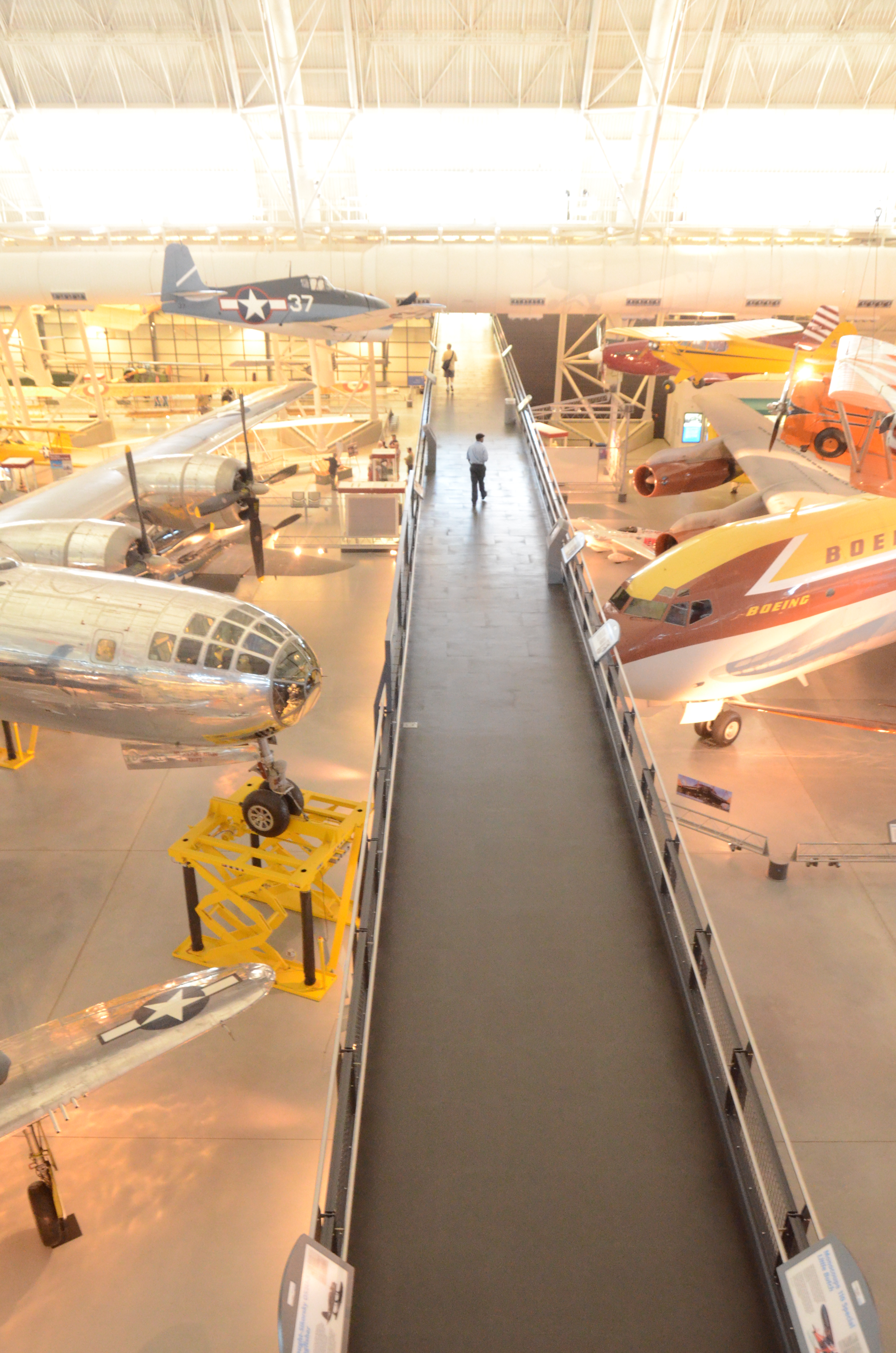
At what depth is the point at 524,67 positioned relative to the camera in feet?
125

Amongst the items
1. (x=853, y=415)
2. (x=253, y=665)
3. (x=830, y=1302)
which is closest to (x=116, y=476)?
(x=253, y=665)

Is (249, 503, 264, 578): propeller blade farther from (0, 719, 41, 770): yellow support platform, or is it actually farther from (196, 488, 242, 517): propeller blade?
(0, 719, 41, 770): yellow support platform

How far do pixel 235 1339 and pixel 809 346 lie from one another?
25.5 meters

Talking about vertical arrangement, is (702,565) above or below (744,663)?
above

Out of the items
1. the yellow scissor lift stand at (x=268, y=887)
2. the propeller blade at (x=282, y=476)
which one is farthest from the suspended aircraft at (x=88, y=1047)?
the propeller blade at (x=282, y=476)

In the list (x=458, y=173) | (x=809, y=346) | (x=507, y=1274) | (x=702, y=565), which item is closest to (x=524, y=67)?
(x=458, y=173)

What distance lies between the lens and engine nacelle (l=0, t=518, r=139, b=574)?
582 inches

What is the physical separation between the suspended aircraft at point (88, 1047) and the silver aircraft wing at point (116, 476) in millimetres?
11658

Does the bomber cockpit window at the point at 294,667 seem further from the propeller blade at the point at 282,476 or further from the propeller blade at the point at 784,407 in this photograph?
the propeller blade at the point at 784,407

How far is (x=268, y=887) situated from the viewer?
10.8 m

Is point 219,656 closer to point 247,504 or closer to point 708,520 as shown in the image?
point 247,504

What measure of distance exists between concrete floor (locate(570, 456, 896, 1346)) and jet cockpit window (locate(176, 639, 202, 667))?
28.1 feet

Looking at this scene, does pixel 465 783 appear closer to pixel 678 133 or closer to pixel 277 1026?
pixel 277 1026

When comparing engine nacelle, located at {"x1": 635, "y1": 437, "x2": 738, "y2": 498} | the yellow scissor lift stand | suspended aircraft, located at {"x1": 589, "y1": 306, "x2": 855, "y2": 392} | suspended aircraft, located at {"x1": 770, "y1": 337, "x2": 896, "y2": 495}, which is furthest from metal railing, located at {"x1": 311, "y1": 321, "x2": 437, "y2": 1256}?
suspended aircraft, located at {"x1": 589, "y1": 306, "x2": 855, "y2": 392}
